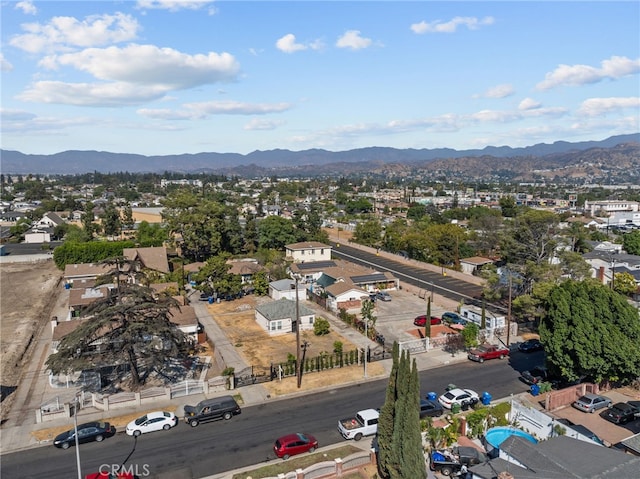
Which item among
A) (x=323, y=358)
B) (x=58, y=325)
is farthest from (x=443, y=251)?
(x=58, y=325)

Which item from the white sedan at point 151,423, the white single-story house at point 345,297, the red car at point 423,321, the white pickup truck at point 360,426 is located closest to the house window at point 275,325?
the white single-story house at point 345,297

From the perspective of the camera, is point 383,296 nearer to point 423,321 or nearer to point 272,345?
point 423,321

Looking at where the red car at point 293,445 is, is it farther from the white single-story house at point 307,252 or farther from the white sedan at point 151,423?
the white single-story house at point 307,252

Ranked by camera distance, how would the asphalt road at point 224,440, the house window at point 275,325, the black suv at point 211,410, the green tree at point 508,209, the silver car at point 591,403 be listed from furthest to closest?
the green tree at point 508,209 < the house window at point 275,325 < the silver car at point 591,403 < the black suv at point 211,410 < the asphalt road at point 224,440

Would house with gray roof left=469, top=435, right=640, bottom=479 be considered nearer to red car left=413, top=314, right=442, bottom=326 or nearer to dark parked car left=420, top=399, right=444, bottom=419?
dark parked car left=420, top=399, right=444, bottom=419

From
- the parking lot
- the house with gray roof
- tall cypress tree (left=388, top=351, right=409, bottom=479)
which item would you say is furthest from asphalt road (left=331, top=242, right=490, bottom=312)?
tall cypress tree (left=388, top=351, right=409, bottom=479)

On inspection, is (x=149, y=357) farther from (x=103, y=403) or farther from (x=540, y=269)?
(x=540, y=269)
